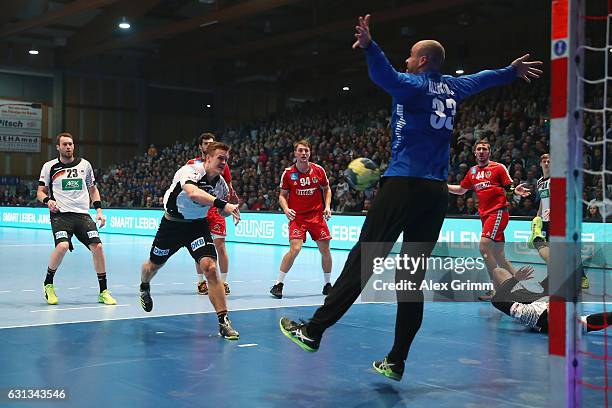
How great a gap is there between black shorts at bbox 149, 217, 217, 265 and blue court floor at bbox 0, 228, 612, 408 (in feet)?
2.37

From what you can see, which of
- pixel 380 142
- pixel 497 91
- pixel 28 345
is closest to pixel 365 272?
pixel 28 345

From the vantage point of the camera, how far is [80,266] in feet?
42.8

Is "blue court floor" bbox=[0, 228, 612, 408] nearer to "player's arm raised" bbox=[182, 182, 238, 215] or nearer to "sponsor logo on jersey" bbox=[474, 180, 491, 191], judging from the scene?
"player's arm raised" bbox=[182, 182, 238, 215]

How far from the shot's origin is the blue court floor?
4492 millimetres

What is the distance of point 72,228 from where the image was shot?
8477mm

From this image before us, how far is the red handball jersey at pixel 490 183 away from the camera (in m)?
9.48

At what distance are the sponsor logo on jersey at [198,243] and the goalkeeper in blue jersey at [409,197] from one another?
2109 mm

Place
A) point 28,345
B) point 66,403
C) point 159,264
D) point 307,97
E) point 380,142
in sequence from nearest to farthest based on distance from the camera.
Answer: point 66,403
point 28,345
point 159,264
point 380,142
point 307,97

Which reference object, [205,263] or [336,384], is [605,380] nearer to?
[336,384]

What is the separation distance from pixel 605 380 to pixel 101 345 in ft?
12.8

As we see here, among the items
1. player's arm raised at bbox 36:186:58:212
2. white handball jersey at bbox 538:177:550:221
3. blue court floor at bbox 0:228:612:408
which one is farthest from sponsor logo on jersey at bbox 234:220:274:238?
player's arm raised at bbox 36:186:58:212

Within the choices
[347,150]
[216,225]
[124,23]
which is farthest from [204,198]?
[124,23]

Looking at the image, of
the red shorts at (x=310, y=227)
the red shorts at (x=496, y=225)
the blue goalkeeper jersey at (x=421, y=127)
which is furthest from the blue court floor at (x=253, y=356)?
the blue goalkeeper jersey at (x=421, y=127)

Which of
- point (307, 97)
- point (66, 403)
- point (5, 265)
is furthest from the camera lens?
point (307, 97)
